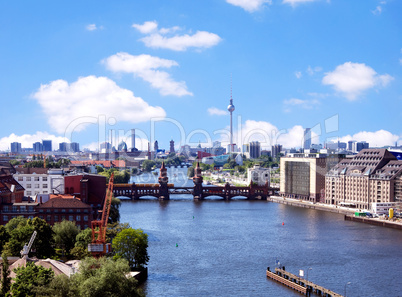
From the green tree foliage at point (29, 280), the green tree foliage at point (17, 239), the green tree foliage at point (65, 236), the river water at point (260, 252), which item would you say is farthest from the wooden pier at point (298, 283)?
the green tree foliage at point (29, 280)

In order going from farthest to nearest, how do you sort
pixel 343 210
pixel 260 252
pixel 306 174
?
pixel 306 174 → pixel 343 210 → pixel 260 252

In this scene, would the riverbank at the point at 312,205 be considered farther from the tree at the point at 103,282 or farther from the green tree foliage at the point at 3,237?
the tree at the point at 103,282

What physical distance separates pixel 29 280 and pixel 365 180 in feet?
253

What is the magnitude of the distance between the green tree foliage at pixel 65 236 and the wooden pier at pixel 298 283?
17.0 meters

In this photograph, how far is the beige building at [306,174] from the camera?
115 metres

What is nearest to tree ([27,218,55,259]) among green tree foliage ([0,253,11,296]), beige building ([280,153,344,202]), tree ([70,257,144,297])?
tree ([70,257,144,297])

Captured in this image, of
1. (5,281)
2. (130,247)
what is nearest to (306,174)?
(130,247)

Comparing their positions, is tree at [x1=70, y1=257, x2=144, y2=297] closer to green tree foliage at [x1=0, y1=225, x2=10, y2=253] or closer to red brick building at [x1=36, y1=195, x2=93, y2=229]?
green tree foliage at [x1=0, y1=225, x2=10, y2=253]

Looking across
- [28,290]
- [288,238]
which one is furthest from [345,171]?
[28,290]

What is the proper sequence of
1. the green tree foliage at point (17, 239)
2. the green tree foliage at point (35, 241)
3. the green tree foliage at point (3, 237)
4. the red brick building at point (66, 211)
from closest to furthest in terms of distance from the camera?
the green tree foliage at point (17, 239) → the green tree foliage at point (35, 241) → the green tree foliage at point (3, 237) → the red brick building at point (66, 211)

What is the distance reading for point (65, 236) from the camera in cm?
5112

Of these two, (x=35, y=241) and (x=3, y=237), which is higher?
(x=3, y=237)

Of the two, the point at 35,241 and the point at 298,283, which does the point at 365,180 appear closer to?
the point at 298,283

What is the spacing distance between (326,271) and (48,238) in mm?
22928
